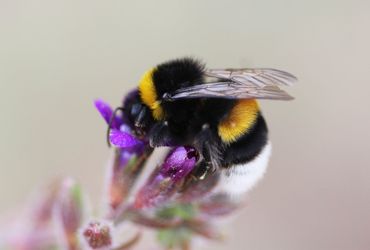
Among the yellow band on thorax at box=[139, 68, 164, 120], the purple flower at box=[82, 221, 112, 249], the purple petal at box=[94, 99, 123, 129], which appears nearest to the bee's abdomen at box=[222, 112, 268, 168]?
the yellow band on thorax at box=[139, 68, 164, 120]

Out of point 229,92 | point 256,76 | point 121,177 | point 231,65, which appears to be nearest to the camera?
point 229,92

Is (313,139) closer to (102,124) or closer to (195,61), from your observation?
(102,124)

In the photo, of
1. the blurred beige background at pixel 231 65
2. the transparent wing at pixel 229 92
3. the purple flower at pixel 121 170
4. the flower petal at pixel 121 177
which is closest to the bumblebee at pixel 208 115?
the transparent wing at pixel 229 92

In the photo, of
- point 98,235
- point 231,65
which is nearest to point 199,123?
point 98,235

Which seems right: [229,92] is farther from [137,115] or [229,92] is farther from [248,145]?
[137,115]

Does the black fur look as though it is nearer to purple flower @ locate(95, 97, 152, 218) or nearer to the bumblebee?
the bumblebee

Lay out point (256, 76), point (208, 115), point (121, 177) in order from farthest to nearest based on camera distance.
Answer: point (121, 177), point (256, 76), point (208, 115)

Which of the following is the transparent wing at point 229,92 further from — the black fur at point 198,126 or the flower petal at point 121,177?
the flower petal at point 121,177

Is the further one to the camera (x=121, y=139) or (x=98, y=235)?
(x=98, y=235)
